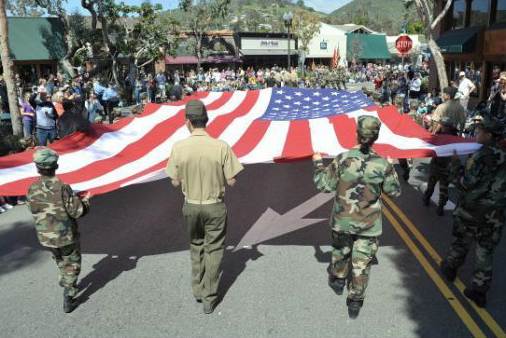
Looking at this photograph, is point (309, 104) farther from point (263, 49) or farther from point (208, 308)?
point (263, 49)

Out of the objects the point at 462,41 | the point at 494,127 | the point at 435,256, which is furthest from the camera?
the point at 462,41

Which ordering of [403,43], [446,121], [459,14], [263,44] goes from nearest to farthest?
[446,121] < [403,43] < [459,14] < [263,44]

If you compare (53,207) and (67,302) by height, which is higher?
(53,207)

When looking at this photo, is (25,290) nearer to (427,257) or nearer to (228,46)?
(427,257)

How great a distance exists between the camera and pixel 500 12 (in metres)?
18.2

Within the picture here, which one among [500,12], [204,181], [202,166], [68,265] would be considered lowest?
[68,265]

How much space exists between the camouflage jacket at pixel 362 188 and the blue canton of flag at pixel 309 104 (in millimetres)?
3860

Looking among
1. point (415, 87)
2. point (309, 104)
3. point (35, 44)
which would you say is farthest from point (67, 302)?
point (35, 44)

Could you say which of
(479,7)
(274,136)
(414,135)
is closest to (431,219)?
(414,135)

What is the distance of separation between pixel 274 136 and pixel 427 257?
2.76 meters

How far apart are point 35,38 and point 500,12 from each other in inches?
1059

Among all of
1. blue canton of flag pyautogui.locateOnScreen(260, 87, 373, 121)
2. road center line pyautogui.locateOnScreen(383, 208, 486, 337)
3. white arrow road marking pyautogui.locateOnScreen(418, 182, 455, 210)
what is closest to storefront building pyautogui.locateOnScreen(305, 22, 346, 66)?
blue canton of flag pyautogui.locateOnScreen(260, 87, 373, 121)

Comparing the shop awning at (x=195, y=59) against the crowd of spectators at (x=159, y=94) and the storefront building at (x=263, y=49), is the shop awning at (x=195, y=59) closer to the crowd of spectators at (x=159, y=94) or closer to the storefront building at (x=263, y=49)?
the storefront building at (x=263, y=49)

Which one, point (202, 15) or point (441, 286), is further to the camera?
point (202, 15)
